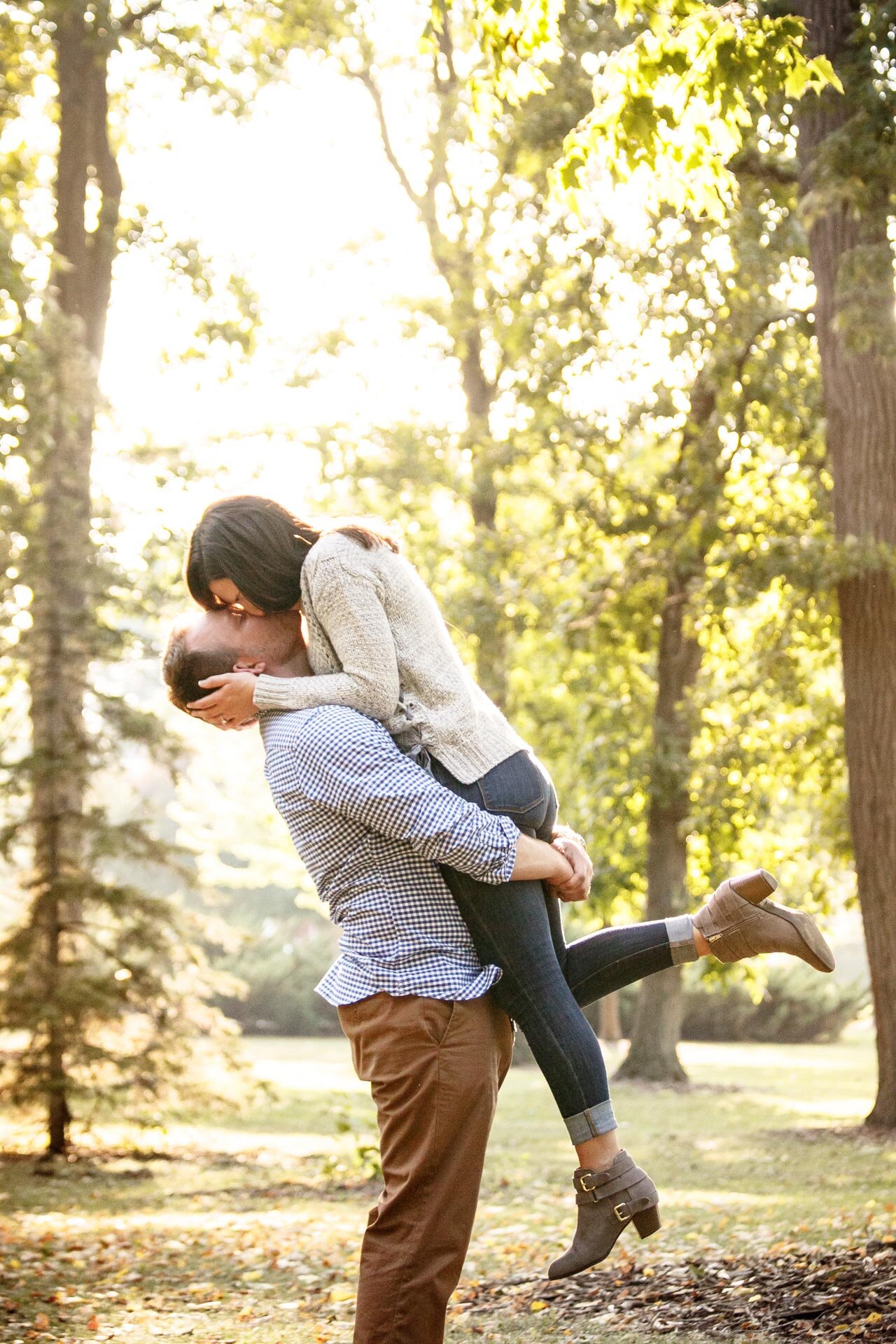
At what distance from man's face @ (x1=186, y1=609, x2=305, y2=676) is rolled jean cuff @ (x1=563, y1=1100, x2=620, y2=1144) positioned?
4.17 feet

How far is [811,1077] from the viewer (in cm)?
1823

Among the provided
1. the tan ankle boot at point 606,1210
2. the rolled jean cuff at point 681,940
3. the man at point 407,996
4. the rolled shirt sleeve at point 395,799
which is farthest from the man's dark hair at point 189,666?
the tan ankle boot at point 606,1210

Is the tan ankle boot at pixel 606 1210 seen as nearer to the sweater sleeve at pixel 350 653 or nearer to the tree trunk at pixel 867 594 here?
the sweater sleeve at pixel 350 653

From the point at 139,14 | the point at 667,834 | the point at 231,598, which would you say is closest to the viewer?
the point at 231,598

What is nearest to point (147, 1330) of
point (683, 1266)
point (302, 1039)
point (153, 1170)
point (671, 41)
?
point (683, 1266)

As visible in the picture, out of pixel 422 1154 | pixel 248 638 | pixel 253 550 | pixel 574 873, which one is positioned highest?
pixel 253 550

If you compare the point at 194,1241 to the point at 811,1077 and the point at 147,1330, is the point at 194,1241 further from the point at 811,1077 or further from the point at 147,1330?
the point at 811,1077

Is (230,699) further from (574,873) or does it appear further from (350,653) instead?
(574,873)

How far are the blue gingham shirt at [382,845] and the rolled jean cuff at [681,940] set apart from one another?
553 millimetres

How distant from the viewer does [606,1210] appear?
326 centimetres

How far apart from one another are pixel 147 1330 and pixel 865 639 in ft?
22.2

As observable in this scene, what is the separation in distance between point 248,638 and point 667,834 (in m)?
12.8

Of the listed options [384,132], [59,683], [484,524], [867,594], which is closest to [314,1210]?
[59,683]

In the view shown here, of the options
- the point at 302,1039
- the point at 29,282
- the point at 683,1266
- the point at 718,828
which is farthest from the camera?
the point at 302,1039
